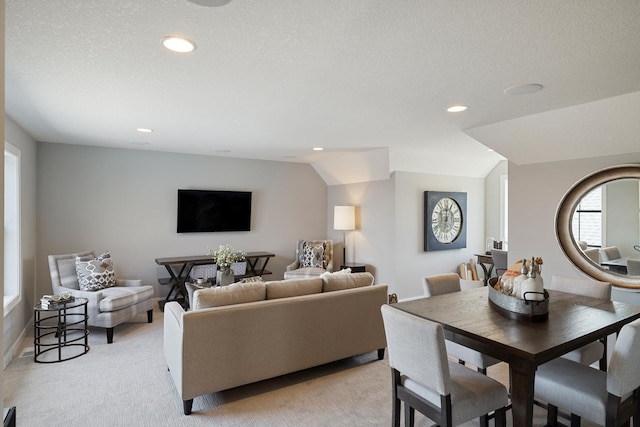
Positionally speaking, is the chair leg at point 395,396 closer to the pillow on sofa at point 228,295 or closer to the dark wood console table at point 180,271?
the pillow on sofa at point 228,295

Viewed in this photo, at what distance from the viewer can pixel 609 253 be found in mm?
3559

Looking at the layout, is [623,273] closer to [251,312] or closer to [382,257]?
[382,257]

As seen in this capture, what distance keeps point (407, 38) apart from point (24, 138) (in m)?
4.49

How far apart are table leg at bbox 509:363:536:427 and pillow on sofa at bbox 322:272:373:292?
67.9 inches

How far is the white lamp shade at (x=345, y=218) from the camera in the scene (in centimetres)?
614

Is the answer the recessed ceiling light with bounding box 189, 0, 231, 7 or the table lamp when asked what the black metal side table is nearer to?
the recessed ceiling light with bounding box 189, 0, 231, 7

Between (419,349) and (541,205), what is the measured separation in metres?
2.95

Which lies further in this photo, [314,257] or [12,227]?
[314,257]

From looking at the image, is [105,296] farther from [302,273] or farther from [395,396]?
[395,396]

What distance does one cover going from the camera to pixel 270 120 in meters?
3.60

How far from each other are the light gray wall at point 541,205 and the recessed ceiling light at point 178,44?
12.3 ft

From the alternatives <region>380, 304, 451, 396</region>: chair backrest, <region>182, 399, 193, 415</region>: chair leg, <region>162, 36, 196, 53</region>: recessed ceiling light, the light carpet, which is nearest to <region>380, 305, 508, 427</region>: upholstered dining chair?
<region>380, 304, 451, 396</region>: chair backrest

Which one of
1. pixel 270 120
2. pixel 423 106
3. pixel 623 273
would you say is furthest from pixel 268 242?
pixel 623 273

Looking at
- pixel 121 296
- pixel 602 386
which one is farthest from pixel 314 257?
pixel 602 386
